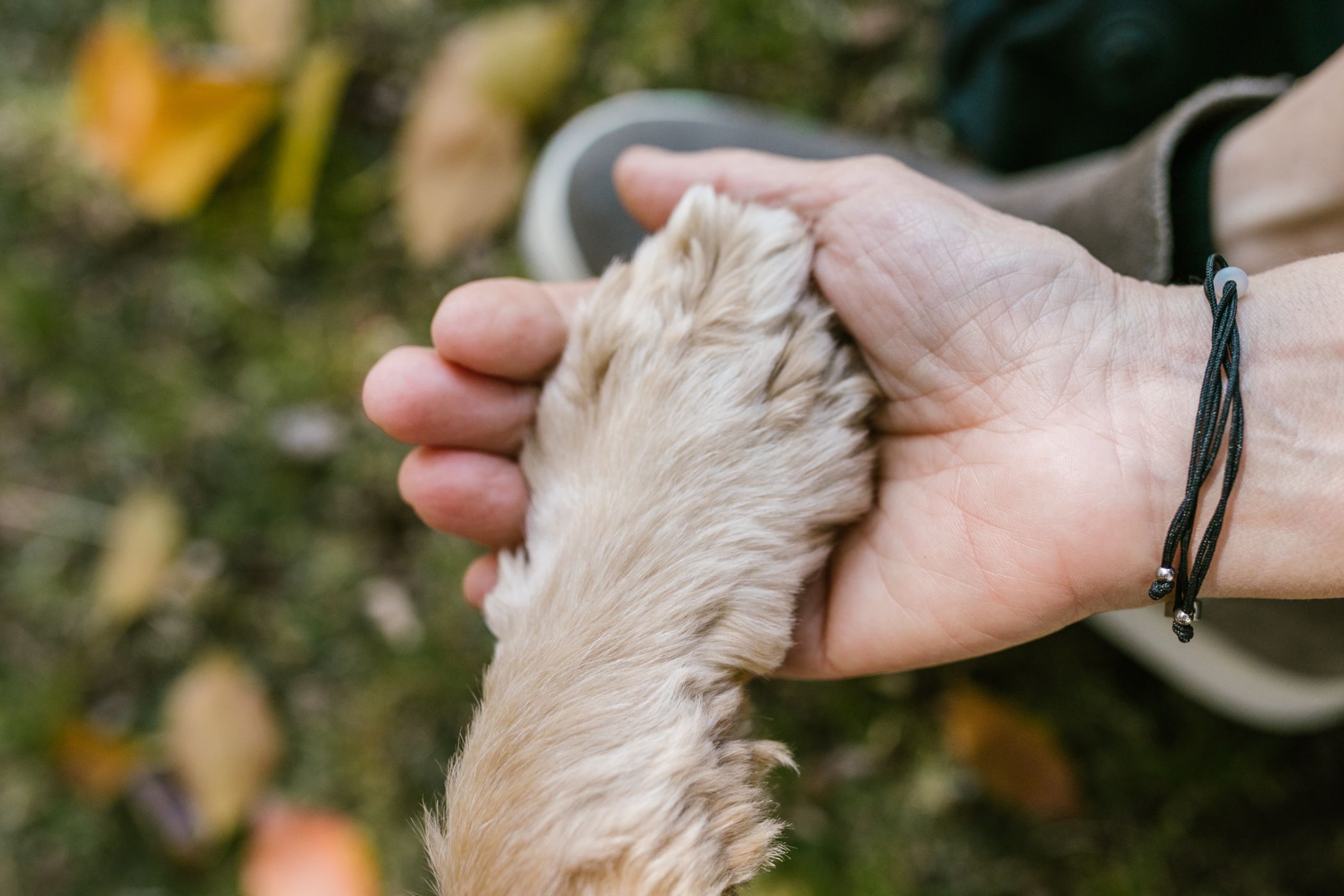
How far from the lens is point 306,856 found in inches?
74.4

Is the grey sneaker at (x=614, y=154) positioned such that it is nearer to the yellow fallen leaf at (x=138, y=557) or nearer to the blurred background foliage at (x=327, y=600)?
the blurred background foliage at (x=327, y=600)

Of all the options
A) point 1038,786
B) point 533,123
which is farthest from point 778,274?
point 1038,786

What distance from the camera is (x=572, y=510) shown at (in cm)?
107

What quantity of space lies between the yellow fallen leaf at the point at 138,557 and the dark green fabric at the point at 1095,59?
6.08ft

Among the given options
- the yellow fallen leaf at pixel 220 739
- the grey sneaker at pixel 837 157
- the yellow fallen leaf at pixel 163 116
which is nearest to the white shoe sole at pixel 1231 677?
the grey sneaker at pixel 837 157

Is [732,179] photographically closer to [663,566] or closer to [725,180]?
[725,180]

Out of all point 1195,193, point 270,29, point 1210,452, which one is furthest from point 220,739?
point 1195,193

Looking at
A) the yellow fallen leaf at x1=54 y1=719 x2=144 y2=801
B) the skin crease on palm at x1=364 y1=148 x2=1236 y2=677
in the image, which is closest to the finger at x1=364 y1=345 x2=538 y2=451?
the skin crease on palm at x1=364 y1=148 x2=1236 y2=677

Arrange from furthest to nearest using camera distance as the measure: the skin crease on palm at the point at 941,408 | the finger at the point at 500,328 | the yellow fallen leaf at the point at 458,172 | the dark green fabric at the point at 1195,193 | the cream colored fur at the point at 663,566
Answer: the yellow fallen leaf at the point at 458,172 < the dark green fabric at the point at 1195,193 < the finger at the point at 500,328 < the skin crease on palm at the point at 941,408 < the cream colored fur at the point at 663,566

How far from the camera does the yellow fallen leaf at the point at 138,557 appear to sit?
1985 millimetres

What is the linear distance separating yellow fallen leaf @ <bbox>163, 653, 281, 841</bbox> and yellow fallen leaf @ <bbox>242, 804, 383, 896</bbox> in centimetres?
7

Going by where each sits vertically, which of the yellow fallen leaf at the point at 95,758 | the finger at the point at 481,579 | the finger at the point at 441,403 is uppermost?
the finger at the point at 441,403

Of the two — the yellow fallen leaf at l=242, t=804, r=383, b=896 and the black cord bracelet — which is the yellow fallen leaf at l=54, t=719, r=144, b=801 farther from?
the black cord bracelet

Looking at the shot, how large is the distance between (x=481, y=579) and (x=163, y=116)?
1.35 m
